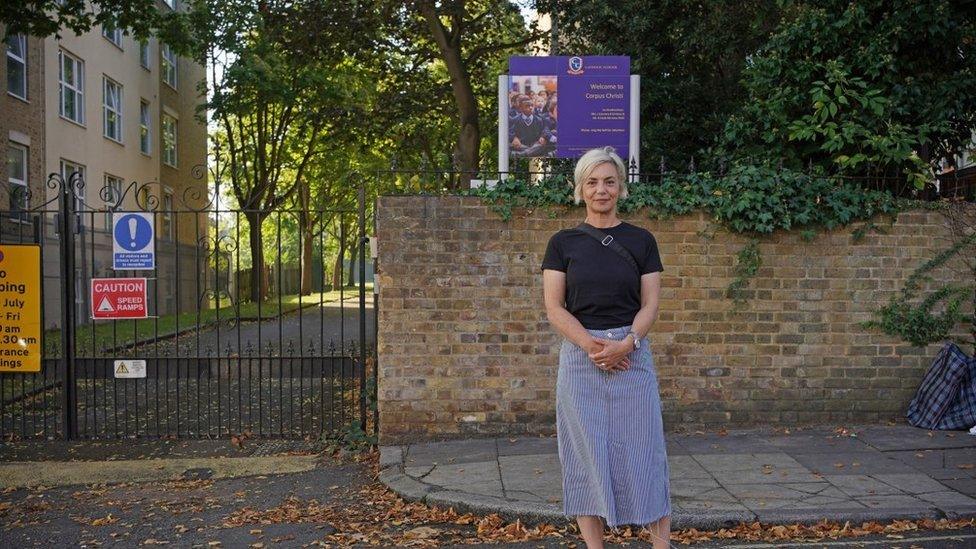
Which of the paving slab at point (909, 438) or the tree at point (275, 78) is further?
the tree at point (275, 78)

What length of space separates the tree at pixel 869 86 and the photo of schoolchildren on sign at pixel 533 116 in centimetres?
210

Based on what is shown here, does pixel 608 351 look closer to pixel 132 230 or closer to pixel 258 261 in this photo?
pixel 132 230

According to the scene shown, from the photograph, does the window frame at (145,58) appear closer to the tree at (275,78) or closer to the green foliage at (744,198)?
the tree at (275,78)

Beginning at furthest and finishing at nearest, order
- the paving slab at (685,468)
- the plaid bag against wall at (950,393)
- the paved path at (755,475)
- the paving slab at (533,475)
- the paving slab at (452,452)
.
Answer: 1. the plaid bag against wall at (950,393)
2. the paving slab at (452,452)
3. the paving slab at (685,468)
4. the paving slab at (533,475)
5. the paved path at (755,475)

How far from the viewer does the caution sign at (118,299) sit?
25.9ft

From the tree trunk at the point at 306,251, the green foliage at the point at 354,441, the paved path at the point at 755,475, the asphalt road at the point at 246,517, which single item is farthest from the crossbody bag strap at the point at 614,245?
the tree trunk at the point at 306,251

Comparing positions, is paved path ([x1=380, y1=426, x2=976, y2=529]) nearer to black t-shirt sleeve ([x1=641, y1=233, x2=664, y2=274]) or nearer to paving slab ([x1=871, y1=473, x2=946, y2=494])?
paving slab ([x1=871, y1=473, x2=946, y2=494])

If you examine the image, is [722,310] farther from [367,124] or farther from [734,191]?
[367,124]

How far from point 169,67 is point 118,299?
25.3m

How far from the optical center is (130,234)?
26.5ft

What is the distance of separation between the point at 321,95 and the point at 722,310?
17.5 meters

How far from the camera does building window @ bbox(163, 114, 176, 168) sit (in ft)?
99.3

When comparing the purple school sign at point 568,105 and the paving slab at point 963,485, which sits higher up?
the purple school sign at point 568,105

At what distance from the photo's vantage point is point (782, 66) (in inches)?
353
